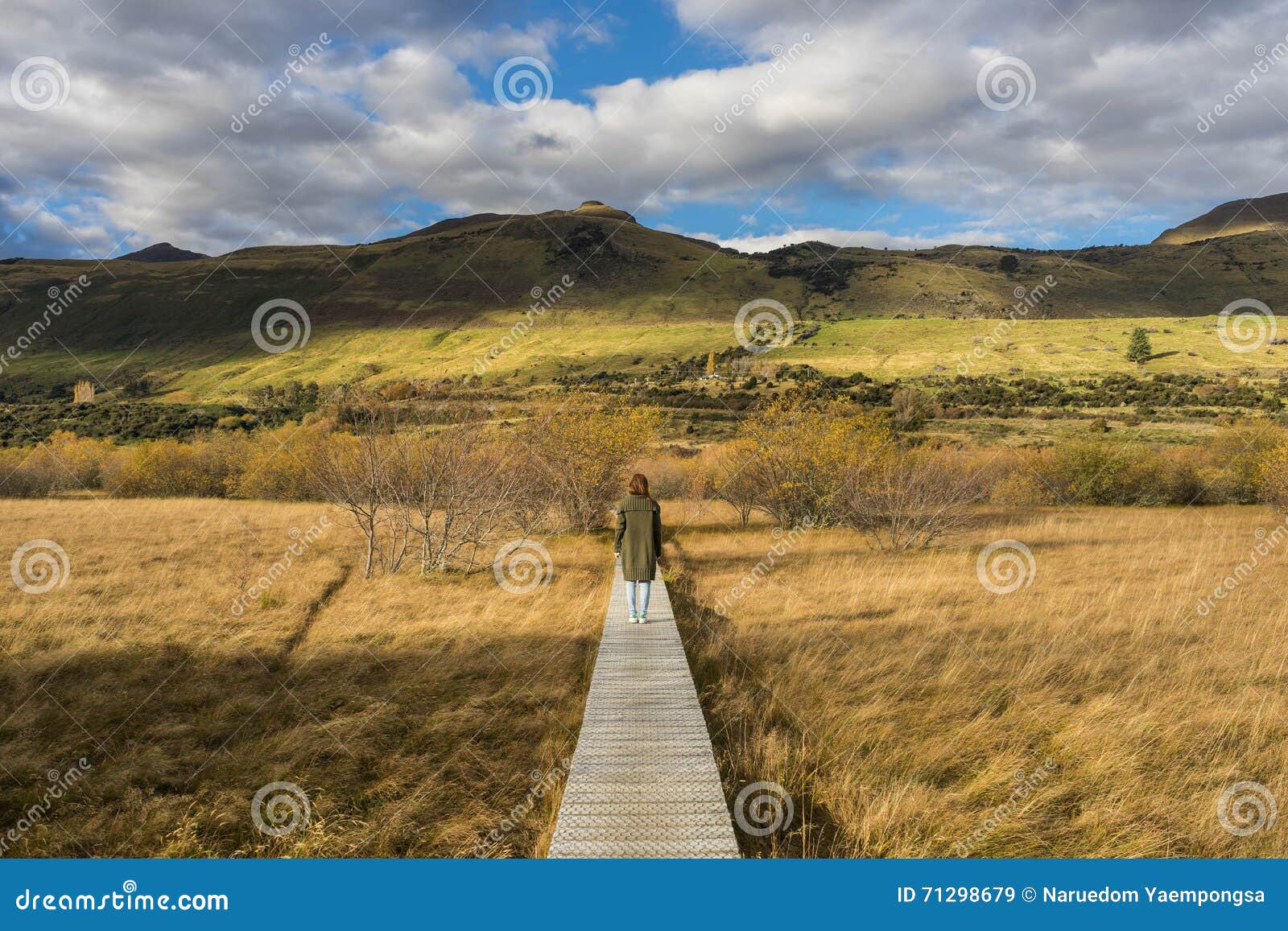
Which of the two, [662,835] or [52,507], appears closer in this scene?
[662,835]

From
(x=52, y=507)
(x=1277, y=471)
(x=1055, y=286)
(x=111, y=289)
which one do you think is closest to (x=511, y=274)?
(x=111, y=289)

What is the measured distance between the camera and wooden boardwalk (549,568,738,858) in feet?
14.4

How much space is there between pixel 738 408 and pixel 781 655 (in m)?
41.3

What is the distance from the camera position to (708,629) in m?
10.3

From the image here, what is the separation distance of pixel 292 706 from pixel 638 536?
4.84 meters

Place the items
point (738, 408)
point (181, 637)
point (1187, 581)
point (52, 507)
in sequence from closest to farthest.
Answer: point (181, 637)
point (1187, 581)
point (52, 507)
point (738, 408)

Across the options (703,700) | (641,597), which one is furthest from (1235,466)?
(703,700)

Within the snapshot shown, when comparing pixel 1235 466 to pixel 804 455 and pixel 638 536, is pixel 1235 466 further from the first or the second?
pixel 638 536

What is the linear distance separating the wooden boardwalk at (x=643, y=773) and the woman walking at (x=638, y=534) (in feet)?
5.37

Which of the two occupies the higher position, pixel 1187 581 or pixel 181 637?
pixel 181 637

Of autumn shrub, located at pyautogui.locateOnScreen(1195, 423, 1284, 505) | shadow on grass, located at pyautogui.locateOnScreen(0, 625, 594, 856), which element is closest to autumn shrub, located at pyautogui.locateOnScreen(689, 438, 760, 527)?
shadow on grass, located at pyautogui.locateOnScreen(0, 625, 594, 856)

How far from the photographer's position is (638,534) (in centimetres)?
977

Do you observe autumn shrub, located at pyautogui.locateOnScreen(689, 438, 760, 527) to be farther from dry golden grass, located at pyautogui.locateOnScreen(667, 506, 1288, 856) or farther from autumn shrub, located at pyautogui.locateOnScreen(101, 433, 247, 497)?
autumn shrub, located at pyautogui.locateOnScreen(101, 433, 247, 497)

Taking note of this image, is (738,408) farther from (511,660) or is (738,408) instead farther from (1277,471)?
(511,660)
